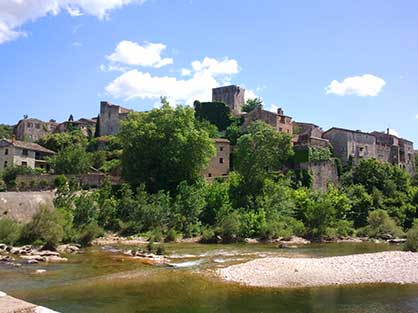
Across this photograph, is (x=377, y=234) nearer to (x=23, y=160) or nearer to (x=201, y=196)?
(x=201, y=196)

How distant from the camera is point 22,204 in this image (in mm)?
47375

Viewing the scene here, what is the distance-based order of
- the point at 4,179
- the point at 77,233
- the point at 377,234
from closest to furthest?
the point at 77,233, the point at 377,234, the point at 4,179

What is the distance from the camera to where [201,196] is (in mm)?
53969

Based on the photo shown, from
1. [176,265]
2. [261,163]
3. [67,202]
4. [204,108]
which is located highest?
[204,108]

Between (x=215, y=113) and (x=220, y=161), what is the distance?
17.0m

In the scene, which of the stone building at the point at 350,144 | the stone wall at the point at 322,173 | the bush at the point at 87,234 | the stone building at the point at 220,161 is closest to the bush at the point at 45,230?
the bush at the point at 87,234

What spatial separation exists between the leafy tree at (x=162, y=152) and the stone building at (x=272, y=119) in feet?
75.7

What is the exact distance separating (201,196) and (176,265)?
78.6 feet

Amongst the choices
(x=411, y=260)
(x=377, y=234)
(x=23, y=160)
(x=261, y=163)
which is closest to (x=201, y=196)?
(x=261, y=163)

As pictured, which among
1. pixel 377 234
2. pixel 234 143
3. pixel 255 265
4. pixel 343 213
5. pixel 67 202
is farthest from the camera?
pixel 234 143

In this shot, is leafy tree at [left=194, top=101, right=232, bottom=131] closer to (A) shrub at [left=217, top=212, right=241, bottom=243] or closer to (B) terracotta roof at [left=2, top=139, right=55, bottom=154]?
(B) terracotta roof at [left=2, top=139, right=55, bottom=154]

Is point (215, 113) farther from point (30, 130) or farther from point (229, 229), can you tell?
point (229, 229)

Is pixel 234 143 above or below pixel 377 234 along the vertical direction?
above

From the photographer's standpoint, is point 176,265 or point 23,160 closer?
point 176,265
